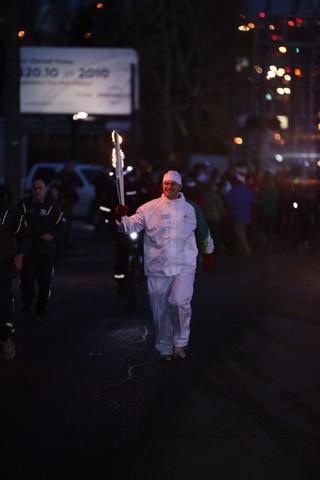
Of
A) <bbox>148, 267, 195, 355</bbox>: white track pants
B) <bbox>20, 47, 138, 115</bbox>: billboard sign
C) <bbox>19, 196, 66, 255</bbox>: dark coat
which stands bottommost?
<bbox>148, 267, 195, 355</bbox>: white track pants

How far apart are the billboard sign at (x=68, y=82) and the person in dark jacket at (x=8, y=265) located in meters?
25.5

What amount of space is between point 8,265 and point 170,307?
1506mm

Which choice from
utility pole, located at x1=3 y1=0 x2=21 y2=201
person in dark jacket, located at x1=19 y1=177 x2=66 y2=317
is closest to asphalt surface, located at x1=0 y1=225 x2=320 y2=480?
person in dark jacket, located at x1=19 y1=177 x2=66 y2=317

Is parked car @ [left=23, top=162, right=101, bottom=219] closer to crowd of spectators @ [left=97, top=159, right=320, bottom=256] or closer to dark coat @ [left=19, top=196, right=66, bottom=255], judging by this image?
crowd of spectators @ [left=97, top=159, right=320, bottom=256]

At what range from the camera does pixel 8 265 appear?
1092cm

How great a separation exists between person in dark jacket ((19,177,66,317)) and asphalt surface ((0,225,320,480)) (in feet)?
1.58

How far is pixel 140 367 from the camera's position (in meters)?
10.6

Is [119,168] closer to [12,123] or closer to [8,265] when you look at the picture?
[8,265]

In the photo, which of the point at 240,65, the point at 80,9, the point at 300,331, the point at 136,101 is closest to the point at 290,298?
the point at 300,331

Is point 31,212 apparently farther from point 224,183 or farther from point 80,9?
Result: point 80,9

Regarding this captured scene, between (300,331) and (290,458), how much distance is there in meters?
5.89

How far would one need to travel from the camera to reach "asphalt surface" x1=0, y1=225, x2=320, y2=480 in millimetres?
7188

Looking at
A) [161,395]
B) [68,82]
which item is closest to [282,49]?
[68,82]

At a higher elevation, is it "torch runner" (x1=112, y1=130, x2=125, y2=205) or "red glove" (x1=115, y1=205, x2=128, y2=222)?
"torch runner" (x1=112, y1=130, x2=125, y2=205)
